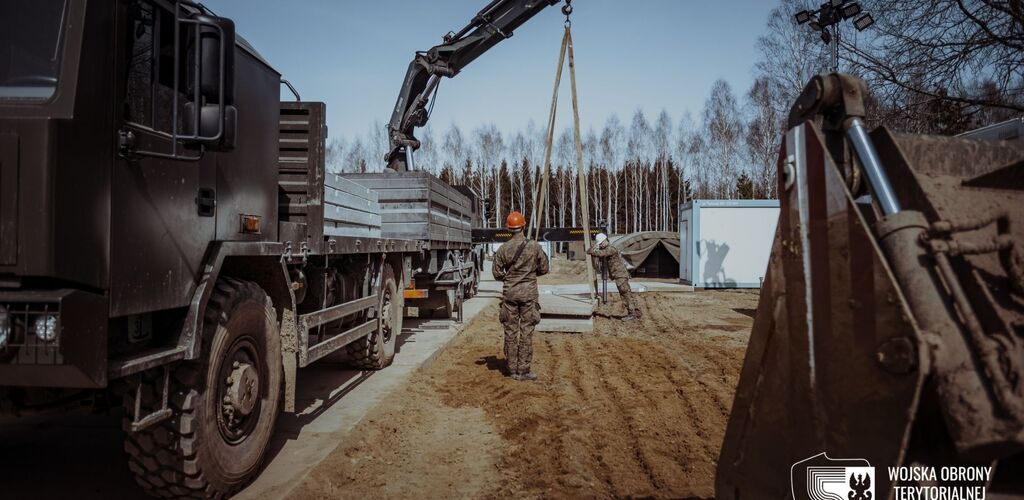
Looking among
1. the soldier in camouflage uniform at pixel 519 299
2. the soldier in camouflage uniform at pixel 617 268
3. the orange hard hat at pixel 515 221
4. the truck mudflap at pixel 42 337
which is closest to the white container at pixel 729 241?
the soldier in camouflage uniform at pixel 617 268

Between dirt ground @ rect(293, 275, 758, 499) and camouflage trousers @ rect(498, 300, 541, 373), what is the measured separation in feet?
0.84

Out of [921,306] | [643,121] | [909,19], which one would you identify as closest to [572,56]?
[921,306]

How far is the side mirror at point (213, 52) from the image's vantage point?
288cm

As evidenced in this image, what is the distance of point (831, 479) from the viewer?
176 cm

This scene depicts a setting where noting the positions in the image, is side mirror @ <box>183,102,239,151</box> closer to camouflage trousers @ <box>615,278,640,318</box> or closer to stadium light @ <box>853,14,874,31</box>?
camouflage trousers @ <box>615,278,640,318</box>

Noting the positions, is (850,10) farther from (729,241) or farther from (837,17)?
(729,241)

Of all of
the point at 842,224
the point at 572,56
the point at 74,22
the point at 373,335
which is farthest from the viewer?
A: the point at 572,56

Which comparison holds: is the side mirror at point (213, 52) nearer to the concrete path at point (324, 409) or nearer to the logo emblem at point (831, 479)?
the concrete path at point (324, 409)

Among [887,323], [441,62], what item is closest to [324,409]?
[887,323]

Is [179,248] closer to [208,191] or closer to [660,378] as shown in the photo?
[208,191]

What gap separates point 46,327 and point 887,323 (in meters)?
2.93

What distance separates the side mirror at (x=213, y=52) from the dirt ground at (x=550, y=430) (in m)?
2.39

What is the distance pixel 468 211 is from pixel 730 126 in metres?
29.1

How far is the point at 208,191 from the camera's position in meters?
3.41
